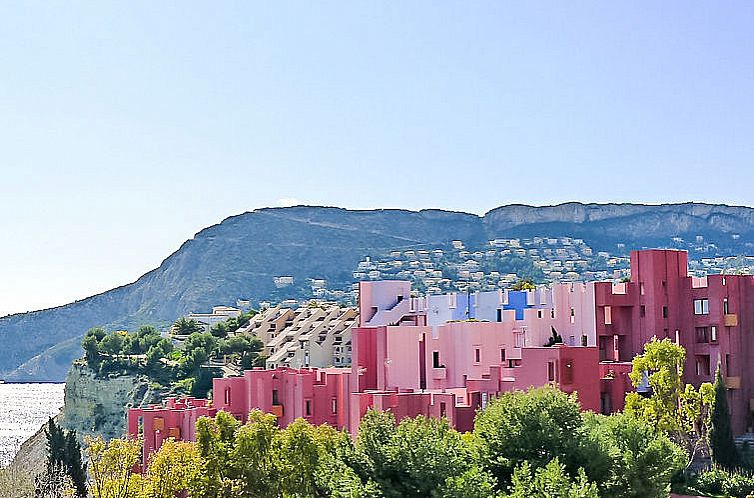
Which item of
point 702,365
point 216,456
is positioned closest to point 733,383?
point 702,365

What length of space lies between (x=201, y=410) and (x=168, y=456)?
35.5 feet

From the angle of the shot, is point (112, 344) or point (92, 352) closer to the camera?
point (92, 352)

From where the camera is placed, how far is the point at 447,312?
53156 mm

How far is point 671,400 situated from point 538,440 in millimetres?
8762

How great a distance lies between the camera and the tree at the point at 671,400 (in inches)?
1252

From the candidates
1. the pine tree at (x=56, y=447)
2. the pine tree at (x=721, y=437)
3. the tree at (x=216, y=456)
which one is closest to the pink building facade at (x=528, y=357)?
the pine tree at (x=721, y=437)

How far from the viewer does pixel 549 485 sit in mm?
21172

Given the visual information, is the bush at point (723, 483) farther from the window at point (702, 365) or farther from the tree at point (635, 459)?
the window at point (702, 365)

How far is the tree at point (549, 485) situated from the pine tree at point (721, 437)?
1080cm

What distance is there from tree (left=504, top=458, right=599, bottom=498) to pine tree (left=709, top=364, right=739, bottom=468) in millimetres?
10800

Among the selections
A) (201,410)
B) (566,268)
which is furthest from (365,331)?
(566,268)

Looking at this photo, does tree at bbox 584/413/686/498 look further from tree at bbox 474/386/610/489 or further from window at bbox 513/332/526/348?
window at bbox 513/332/526/348

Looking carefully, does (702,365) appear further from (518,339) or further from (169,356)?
(169,356)

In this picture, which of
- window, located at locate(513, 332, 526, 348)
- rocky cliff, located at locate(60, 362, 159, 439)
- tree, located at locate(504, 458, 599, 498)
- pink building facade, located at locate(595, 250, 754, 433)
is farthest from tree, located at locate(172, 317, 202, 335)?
tree, located at locate(504, 458, 599, 498)
